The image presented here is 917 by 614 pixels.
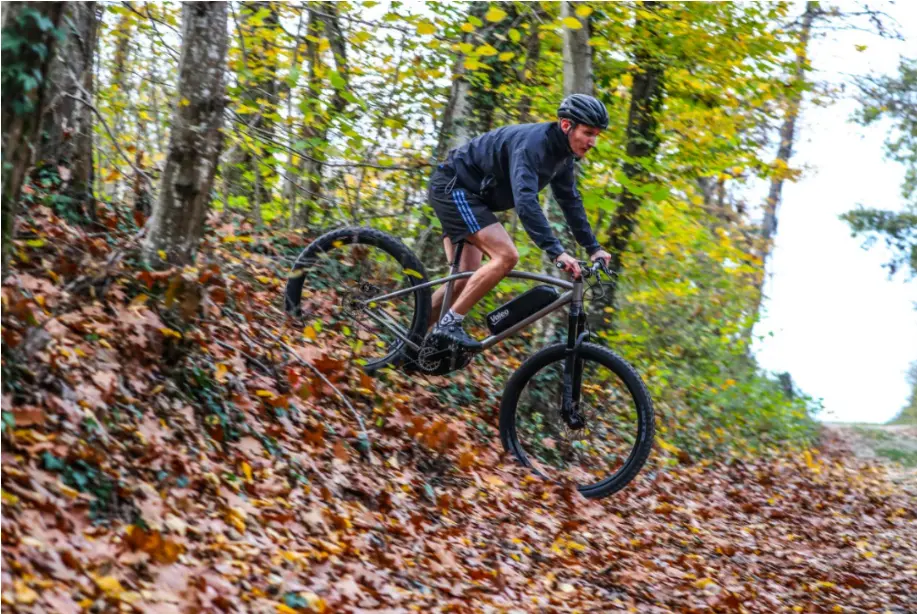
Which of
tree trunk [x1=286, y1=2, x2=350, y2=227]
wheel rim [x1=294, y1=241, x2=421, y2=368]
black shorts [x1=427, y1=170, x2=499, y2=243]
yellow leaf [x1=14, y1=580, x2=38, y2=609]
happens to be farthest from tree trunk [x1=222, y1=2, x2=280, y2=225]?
yellow leaf [x1=14, y1=580, x2=38, y2=609]

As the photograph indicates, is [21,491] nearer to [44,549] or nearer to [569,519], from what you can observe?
[44,549]

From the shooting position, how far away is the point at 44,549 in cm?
332

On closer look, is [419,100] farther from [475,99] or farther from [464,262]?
[464,262]

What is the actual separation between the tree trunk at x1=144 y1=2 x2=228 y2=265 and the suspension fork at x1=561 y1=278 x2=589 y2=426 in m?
2.65

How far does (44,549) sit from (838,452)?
14930 mm

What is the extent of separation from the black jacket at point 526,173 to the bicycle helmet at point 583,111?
162 mm

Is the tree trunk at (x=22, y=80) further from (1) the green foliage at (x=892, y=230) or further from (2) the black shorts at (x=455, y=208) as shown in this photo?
(1) the green foliage at (x=892, y=230)

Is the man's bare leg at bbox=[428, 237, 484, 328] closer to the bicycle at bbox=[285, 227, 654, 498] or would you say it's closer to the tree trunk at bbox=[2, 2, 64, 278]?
the bicycle at bbox=[285, 227, 654, 498]

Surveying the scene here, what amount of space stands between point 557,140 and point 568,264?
841 mm

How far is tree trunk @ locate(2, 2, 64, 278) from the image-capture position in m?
3.91

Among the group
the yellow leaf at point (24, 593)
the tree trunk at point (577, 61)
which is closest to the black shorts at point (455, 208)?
the tree trunk at point (577, 61)

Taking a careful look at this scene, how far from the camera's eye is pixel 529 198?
20.7ft

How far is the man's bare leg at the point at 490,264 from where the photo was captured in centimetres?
673

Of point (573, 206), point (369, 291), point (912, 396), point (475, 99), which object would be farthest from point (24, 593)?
point (912, 396)
